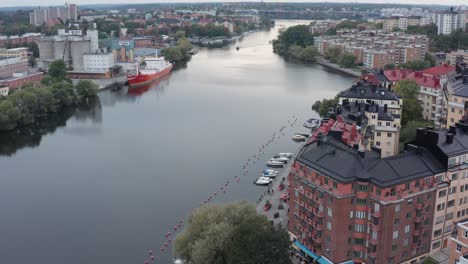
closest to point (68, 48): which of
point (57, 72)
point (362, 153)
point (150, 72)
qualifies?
point (150, 72)

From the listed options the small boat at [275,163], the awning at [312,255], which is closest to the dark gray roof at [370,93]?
the small boat at [275,163]

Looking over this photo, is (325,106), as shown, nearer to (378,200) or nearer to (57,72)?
(378,200)

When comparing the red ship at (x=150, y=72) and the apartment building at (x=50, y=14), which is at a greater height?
the apartment building at (x=50, y=14)

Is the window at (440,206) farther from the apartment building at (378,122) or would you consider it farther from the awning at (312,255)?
the apartment building at (378,122)

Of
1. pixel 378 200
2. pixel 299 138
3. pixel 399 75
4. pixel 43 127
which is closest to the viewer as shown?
pixel 378 200

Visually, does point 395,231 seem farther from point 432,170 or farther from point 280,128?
point 280,128

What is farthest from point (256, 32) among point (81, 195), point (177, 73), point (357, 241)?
point (357, 241)

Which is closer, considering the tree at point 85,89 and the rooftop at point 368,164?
the rooftop at point 368,164
